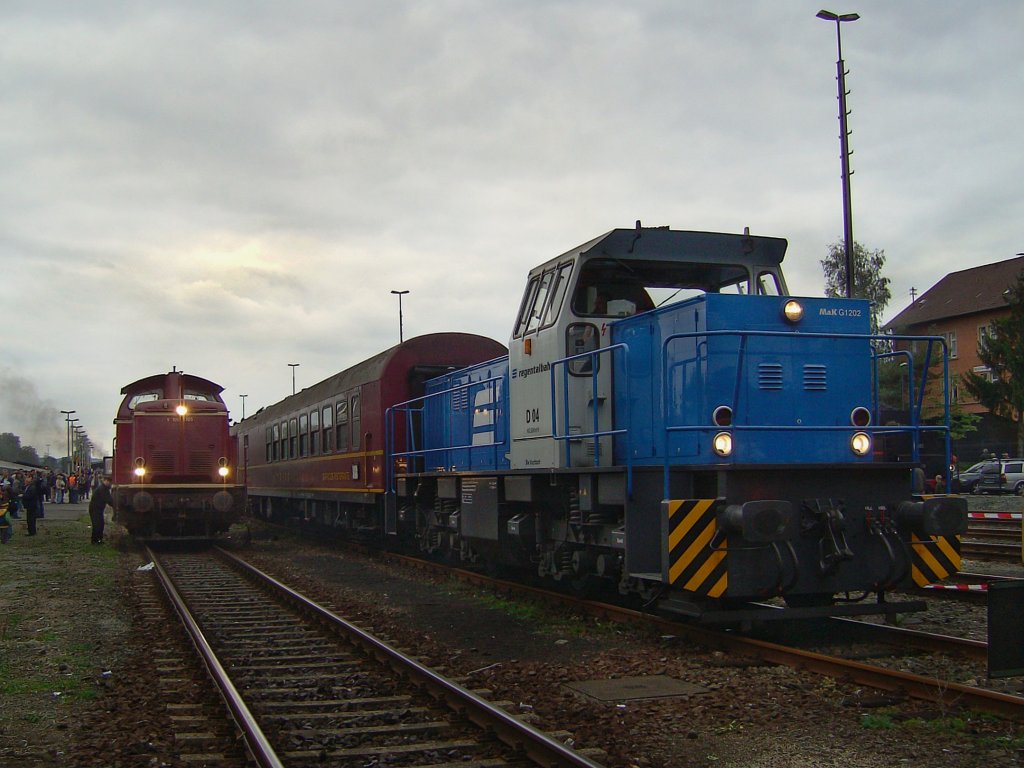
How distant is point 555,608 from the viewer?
33.4 feet

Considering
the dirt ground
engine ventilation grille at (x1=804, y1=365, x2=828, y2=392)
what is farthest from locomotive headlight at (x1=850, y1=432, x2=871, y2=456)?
the dirt ground

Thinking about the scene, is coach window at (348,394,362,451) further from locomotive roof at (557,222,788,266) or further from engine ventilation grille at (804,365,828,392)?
engine ventilation grille at (804,365,828,392)

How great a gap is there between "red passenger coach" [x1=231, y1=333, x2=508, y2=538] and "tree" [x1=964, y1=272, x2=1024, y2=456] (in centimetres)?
3593

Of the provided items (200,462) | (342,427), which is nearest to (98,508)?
(200,462)

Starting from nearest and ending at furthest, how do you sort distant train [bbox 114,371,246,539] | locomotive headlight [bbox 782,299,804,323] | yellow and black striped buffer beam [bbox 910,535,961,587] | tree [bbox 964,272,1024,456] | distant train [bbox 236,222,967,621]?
distant train [bbox 236,222,967,621] → yellow and black striped buffer beam [bbox 910,535,961,587] → locomotive headlight [bbox 782,299,804,323] → distant train [bbox 114,371,246,539] → tree [bbox 964,272,1024,456]

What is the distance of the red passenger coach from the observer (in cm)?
1583

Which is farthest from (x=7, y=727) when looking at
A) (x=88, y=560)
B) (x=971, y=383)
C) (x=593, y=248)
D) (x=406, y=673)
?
(x=971, y=383)

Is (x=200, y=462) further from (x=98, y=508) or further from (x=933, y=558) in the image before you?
(x=933, y=558)

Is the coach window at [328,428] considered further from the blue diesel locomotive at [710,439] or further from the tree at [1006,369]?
the tree at [1006,369]

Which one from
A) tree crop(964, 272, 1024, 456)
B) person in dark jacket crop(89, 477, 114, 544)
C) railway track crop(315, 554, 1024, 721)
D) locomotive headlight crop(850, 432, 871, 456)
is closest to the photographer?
railway track crop(315, 554, 1024, 721)

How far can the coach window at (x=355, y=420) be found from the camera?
17078 mm

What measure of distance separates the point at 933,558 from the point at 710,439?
2.08 metres

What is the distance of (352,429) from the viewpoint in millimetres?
17531

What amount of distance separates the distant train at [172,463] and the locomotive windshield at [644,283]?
12196 millimetres
